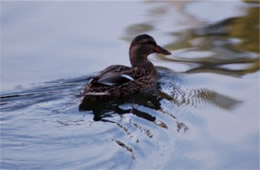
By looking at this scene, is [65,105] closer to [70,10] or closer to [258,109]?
[258,109]

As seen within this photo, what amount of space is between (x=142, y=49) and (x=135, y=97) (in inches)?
41.7

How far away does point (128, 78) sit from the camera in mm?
8422

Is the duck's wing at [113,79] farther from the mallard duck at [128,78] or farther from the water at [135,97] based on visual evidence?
the water at [135,97]

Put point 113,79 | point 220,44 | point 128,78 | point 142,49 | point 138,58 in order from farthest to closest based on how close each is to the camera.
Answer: point 220,44, point 138,58, point 142,49, point 128,78, point 113,79

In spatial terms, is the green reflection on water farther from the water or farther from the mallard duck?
the mallard duck

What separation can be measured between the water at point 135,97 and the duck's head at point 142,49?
25 cm

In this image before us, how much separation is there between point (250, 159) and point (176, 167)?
793 millimetres

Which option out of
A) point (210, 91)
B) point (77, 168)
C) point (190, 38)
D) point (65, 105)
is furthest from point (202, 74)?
point (77, 168)

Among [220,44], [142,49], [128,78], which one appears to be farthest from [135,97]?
[220,44]

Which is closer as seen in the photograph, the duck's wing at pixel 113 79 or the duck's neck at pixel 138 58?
the duck's wing at pixel 113 79

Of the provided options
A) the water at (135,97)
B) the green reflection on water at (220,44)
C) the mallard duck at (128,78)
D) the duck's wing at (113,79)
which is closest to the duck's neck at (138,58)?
the mallard duck at (128,78)

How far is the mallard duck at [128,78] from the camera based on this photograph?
799 cm

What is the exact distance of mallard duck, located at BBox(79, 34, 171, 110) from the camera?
7.99 m

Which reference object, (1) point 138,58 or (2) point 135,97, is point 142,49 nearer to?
(1) point 138,58
